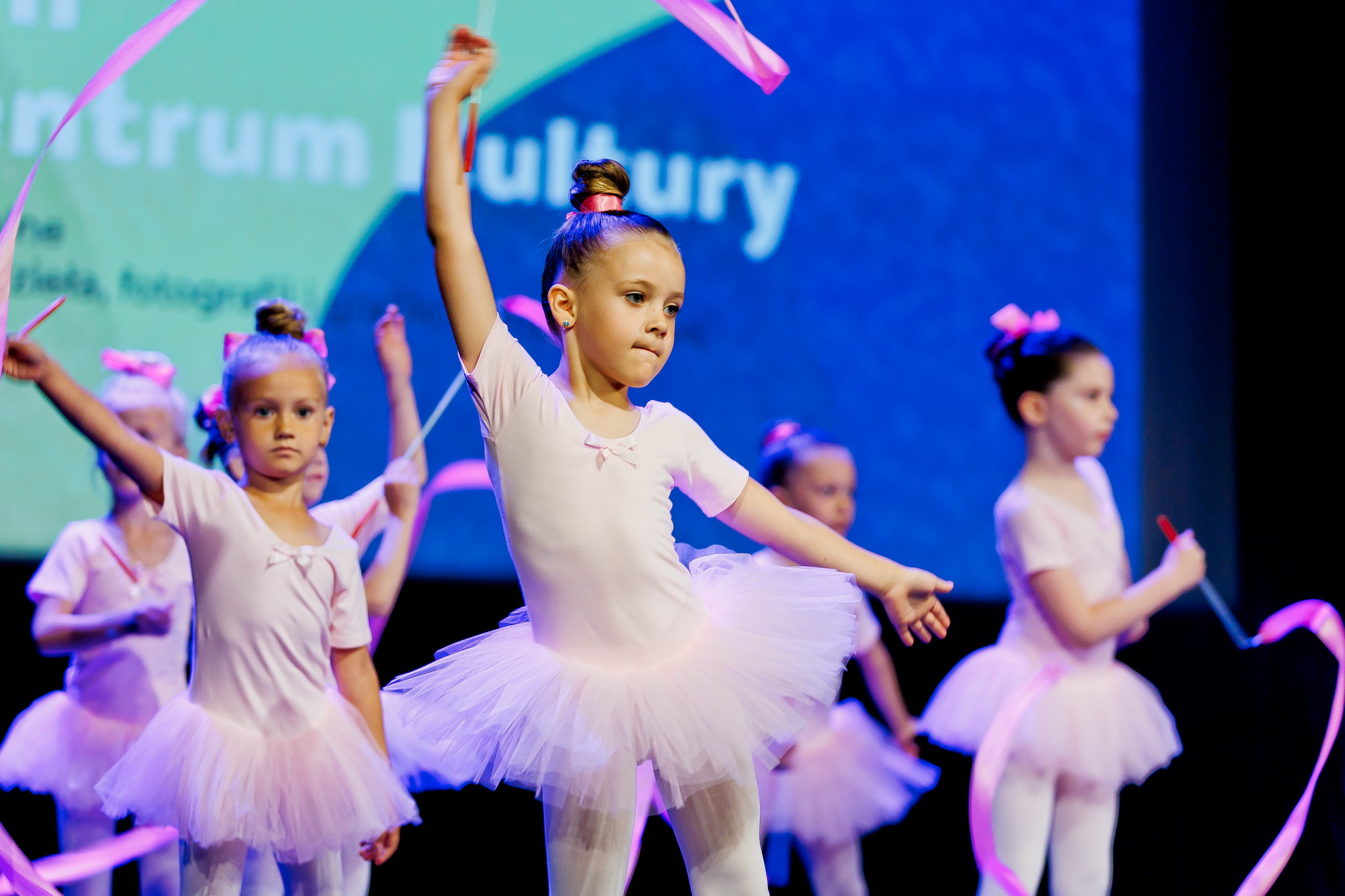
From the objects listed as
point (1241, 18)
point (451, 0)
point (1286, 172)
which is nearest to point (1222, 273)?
point (1286, 172)

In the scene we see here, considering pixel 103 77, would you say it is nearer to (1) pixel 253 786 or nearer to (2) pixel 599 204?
(2) pixel 599 204

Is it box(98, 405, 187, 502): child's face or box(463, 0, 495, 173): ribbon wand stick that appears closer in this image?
box(463, 0, 495, 173): ribbon wand stick

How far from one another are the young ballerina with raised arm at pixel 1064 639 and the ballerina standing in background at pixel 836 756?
172 mm

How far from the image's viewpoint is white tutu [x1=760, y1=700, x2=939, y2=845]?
8.55 ft

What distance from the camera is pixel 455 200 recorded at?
1.42 m

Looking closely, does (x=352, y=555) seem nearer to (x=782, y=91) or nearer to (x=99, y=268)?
(x=99, y=268)

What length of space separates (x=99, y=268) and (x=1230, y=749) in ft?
10.3

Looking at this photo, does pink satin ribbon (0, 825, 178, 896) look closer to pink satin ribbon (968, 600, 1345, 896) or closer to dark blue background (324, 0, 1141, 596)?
Result: dark blue background (324, 0, 1141, 596)

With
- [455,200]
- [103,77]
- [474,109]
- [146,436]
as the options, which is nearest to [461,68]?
[474,109]

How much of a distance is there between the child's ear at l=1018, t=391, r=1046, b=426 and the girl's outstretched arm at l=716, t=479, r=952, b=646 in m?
1.14

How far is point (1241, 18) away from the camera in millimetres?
3357

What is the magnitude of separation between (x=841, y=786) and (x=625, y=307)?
1.50m

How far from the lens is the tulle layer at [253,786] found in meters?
1.70

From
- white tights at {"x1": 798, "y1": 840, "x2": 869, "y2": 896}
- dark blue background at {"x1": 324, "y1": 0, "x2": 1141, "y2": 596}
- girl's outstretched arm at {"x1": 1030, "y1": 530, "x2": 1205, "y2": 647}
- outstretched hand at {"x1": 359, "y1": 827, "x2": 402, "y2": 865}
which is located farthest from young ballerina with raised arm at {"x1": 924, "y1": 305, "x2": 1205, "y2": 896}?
outstretched hand at {"x1": 359, "y1": 827, "x2": 402, "y2": 865}
